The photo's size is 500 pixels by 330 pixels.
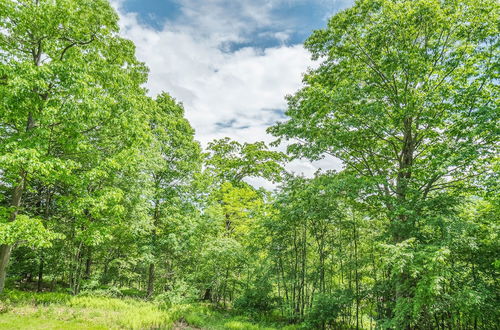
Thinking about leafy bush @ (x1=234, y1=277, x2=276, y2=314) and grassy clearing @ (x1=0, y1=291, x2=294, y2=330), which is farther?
leafy bush @ (x1=234, y1=277, x2=276, y2=314)

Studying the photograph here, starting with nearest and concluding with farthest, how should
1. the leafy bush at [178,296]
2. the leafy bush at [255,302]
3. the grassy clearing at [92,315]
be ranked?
1. the grassy clearing at [92,315]
2. the leafy bush at [178,296]
3. the leafy bush at [255,302]

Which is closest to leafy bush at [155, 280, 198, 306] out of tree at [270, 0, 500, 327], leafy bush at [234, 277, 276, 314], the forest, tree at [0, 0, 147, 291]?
the forest

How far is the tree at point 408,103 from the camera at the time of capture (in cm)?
686

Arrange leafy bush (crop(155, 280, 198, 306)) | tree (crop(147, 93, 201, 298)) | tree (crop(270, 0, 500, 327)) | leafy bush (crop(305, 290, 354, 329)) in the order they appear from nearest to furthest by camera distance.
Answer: tree (crop(270, 0, 500, 327)) < leafy bush (crop(305, 290, 354, 329)) < leafy bush (crop(155, 280, 198, 306)) < tree (crop(147, 93, 201, 298))

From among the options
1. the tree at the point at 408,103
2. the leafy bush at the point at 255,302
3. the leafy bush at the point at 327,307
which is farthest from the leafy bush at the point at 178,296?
the tree at the point at 408,103

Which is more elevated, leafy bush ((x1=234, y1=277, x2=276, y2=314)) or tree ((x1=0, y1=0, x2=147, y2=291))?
tree ((x1=0, y1=0, x2=147, y2=291))

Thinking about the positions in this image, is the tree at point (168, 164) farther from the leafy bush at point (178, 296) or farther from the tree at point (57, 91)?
the tree at point (57, 91)

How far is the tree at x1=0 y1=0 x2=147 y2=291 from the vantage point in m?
7.33

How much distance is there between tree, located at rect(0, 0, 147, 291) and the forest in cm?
6

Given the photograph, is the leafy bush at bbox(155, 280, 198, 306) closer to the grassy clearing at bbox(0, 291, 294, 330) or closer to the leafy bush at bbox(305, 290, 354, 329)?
the grassy clearing at bbox(0, 291, 294, 330)

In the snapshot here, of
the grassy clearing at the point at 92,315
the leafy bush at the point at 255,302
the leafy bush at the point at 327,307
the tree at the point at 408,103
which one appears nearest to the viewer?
the tree at the point at 408,103

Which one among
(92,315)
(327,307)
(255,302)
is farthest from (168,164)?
(327,307)

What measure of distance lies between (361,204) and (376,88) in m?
4.27

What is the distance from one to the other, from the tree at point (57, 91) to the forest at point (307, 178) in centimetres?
6
